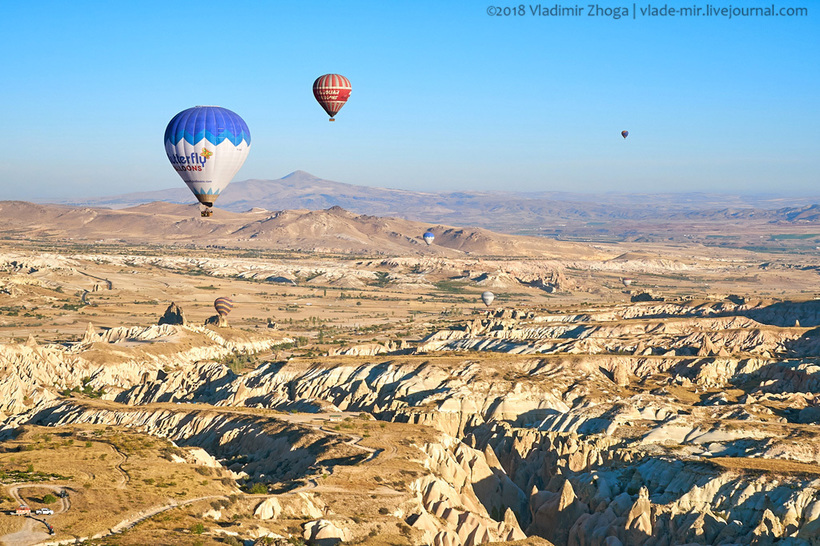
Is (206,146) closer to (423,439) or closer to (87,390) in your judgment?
(87,390)

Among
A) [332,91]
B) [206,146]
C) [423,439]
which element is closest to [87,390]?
[206,146]

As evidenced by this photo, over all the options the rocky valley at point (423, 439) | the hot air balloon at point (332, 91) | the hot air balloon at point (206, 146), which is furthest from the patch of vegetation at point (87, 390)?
the hot air balloon at point (332, 91)

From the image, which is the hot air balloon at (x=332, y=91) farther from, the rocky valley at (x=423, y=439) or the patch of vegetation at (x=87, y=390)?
the patch of vegetation at (x=87, y=390)

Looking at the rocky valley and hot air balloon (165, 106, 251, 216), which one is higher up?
hot air balloon (165, 106, 251, 216)

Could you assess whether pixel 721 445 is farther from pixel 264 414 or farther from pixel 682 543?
pixel 264 414

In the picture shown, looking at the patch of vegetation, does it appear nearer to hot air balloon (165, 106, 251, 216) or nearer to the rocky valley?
the rocky valley

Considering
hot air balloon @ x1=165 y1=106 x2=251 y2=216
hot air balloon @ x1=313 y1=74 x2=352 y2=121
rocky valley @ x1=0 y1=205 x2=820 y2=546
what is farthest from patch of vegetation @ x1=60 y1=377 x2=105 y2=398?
hot air balloon @ x1=313 y1=74 x2=352 y2=121
